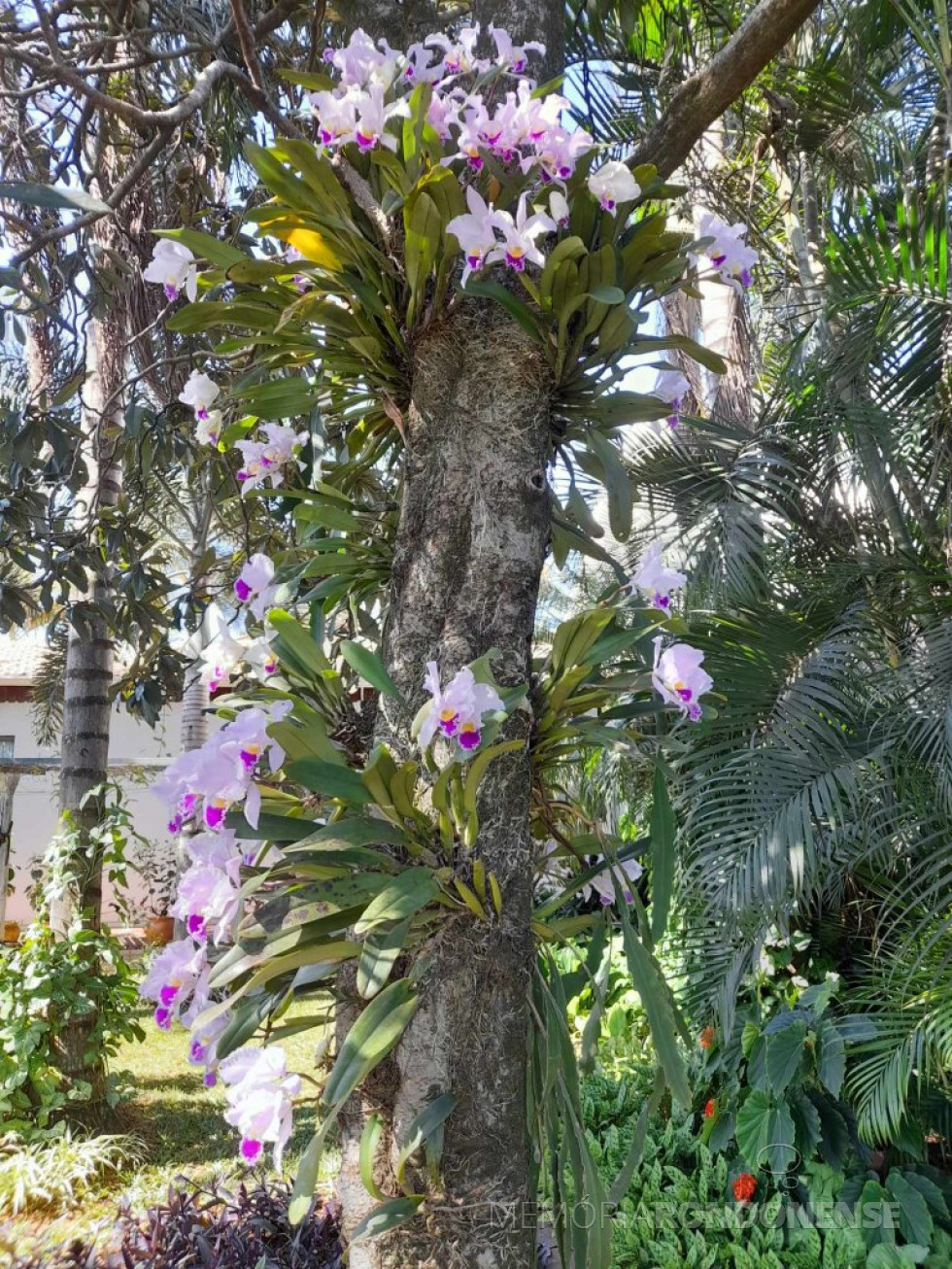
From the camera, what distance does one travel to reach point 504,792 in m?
1.14

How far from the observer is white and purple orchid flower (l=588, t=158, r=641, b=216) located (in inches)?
46.3

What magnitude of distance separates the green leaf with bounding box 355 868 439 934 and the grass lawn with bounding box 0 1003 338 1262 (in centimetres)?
117

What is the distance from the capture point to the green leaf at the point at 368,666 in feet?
3.71

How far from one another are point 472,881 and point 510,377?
618 mm

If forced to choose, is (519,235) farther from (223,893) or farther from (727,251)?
(223,893)

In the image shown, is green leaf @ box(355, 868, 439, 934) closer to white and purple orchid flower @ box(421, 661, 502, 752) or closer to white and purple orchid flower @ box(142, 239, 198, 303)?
white and purple orchid flower @ box(421, 661, 502, 752)

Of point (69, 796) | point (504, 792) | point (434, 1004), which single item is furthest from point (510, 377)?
point (69, 796)

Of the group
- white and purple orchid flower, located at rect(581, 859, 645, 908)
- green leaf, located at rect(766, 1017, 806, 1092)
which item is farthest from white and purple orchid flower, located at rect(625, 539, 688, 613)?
green leaf, located at rect(766, 1017, 806, 1092)

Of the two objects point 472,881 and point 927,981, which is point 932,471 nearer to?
point 927,981

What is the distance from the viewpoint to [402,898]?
1.00m

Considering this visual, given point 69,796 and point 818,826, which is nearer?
point 818,826

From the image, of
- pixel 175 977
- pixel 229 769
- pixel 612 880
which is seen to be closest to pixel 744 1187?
pixel 612 880

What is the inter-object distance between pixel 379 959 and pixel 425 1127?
17 centimetres

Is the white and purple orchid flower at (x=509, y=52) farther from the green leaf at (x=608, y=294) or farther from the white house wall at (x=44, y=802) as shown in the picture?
the white house wall at (x=44, y=802)
